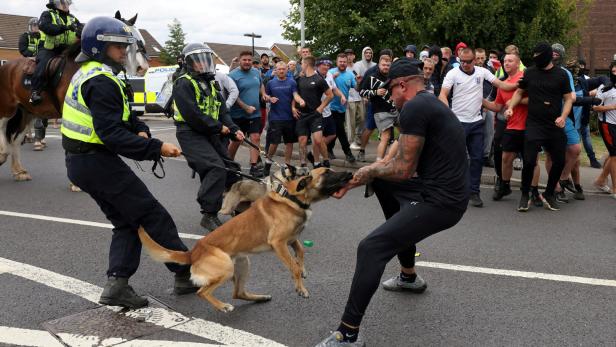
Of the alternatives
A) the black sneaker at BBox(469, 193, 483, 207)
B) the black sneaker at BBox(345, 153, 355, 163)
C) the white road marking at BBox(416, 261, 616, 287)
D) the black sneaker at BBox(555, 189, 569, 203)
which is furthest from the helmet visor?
the black sneaker at BBox(555, 189, 569, 203)

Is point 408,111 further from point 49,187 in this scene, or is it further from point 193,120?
point 49,187

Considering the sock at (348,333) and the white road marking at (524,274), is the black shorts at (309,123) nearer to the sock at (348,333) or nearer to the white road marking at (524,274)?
the white road marking at (524,274)

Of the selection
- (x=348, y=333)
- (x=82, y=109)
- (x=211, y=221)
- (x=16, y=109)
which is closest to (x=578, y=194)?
(x=211, y=221)

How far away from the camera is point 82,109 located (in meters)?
4.02

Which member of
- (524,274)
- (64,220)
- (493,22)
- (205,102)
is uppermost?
(493,22)

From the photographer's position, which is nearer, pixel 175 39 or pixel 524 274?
pixel 524 274

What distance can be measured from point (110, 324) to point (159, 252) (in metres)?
0.59

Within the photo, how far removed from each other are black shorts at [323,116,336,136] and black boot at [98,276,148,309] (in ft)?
22.5

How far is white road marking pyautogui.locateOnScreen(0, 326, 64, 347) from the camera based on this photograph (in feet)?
12.1

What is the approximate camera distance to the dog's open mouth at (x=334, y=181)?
169 inches

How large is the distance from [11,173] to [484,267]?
27.9 ft

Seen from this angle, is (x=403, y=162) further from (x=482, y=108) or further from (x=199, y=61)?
(x=482, y=108)

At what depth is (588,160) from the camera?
37.6 ft

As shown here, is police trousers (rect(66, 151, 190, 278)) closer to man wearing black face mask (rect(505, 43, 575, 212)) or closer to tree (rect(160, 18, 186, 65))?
man wearing black face mask (rect(505, 43, 575, 212))
